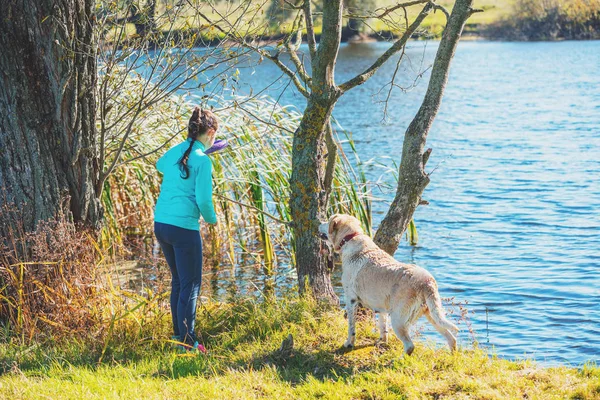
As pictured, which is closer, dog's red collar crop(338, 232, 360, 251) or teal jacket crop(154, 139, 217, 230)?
teal jacket crop(154, 139, 217, 230)

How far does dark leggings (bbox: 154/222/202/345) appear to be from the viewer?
6.18 meters

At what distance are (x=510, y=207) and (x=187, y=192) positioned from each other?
1092cm

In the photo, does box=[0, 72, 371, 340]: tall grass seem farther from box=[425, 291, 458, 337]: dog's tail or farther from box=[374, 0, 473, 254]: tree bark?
box=[425, 291, 458, 337]: dog's tail

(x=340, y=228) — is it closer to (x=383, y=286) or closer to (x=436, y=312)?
(x=383, y=286)

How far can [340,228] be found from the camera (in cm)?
627

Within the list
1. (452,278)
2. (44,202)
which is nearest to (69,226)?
(44,202)

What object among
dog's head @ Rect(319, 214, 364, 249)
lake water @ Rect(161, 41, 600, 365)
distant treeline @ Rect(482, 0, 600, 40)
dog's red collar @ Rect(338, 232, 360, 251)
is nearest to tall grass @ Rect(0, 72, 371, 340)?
lake water @ Rect(161, 41, 600, 365)

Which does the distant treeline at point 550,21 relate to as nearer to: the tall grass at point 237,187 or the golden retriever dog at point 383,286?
the tall grass at point 237,187

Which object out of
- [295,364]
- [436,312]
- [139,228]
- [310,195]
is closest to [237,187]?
[139,228]

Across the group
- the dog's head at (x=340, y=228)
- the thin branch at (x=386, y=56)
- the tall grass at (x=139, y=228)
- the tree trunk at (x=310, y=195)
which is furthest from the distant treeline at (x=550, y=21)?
the dog's head at (x=340, y=228)

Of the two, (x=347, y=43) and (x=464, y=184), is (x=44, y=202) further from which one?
(x=347, y=43)

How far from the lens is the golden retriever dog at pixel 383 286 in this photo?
543cm

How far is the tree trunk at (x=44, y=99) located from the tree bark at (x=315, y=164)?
6.58 ft

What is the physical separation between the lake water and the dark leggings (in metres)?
1.95
